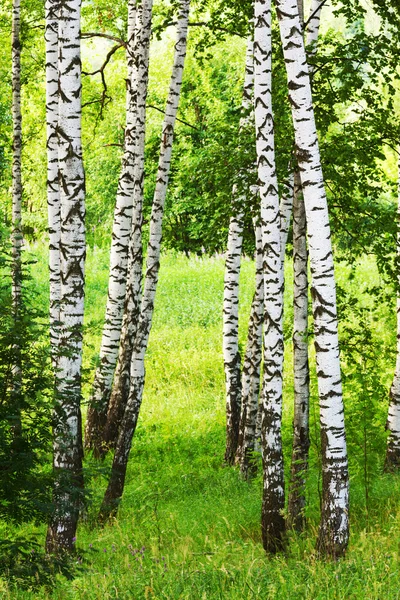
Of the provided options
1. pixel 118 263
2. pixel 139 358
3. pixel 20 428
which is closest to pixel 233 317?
→ pixel 118 263

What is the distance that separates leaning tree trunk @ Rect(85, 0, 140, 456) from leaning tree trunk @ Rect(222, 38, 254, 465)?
1.54m

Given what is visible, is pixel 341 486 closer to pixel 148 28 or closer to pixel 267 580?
pixel 267 580

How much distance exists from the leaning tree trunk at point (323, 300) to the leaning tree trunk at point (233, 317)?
4.69 m

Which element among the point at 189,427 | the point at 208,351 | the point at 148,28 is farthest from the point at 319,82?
the point at 208,351

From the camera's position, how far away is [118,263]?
1142 centimetres

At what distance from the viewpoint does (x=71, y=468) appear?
24.1ft

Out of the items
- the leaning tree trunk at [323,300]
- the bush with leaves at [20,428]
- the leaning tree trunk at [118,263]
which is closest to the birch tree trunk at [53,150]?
the leaning tree trunk at [118,263]

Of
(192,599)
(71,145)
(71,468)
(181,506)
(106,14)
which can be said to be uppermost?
(106,14)

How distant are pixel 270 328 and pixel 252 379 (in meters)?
3.22

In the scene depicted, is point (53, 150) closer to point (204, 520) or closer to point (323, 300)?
point (323, 300)

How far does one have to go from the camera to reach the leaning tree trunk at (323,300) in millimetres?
6598

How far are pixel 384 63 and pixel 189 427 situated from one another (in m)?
7.72

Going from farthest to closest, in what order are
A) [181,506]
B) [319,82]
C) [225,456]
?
[225,456] → [181,506] → [319,82]

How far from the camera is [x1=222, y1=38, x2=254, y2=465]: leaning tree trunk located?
11.7 metres
